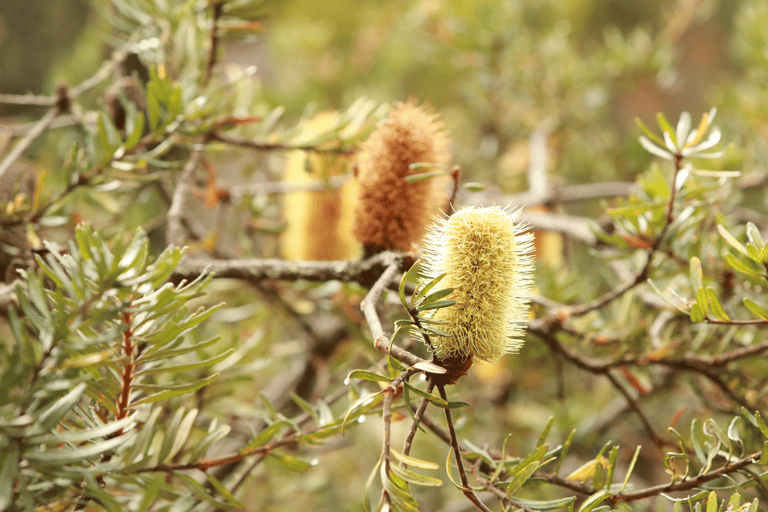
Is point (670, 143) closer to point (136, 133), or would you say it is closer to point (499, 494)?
point (499, 494)

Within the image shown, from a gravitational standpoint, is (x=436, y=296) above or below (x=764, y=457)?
above

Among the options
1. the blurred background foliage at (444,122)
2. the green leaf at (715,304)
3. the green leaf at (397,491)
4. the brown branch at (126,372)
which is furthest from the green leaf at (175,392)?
the green leaf at (715,304)

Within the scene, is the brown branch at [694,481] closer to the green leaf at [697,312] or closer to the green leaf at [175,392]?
the green leaf at [697,312]

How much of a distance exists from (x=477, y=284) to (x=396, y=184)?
6.2 inches

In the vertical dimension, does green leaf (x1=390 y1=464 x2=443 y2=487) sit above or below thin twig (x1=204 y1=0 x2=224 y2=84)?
below

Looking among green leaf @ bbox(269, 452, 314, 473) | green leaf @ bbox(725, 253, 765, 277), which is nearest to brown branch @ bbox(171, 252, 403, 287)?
green leaf @ bbox(269, 452, 314, 473)

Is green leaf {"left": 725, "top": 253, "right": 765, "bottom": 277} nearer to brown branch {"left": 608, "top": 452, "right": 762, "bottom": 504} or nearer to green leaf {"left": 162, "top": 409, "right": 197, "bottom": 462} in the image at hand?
brown branch {"left": 608, "top": 452, "right": 762, "bottom": 504}

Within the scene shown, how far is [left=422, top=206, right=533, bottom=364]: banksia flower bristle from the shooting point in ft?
0.93

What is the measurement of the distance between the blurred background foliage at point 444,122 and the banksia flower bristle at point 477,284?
222mm

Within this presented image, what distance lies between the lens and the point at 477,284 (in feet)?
0.93

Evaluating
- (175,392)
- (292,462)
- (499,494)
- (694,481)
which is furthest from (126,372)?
(694,481)

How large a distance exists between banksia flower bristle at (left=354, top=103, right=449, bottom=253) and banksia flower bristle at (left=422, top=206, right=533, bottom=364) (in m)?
0.12

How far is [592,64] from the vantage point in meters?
1.04

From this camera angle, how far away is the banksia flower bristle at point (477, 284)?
282mm
